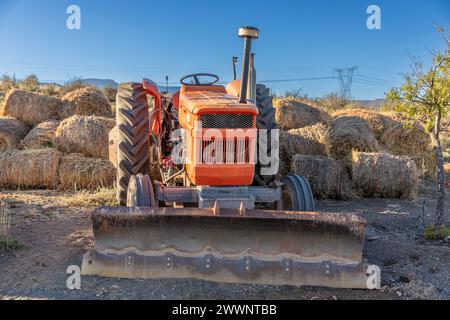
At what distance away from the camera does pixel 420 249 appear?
209 inches

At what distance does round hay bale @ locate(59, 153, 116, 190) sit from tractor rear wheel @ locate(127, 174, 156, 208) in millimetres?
3816

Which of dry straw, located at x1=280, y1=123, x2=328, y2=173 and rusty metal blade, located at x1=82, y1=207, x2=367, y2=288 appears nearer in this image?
rusty metal blade, located at x1=82, y1=207, x2=367, y2=288

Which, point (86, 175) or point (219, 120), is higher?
point (219, 120)

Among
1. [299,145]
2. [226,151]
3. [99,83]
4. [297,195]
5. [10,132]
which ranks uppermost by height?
[99,83]

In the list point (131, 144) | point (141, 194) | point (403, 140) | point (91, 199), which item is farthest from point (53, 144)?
point (403, 140)

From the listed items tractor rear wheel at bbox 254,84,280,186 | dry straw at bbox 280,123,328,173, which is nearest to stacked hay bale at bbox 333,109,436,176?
dry straw at bbox 280,123,328,173

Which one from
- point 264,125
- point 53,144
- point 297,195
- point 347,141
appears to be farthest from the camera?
point 347,141

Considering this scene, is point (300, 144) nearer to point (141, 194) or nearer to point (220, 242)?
point (141, 194)

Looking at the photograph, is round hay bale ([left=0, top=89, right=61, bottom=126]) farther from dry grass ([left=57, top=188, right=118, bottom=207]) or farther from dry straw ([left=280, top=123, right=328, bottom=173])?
dry straw ([left=280, top=123, right=328, bottom=173])

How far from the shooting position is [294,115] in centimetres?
1124

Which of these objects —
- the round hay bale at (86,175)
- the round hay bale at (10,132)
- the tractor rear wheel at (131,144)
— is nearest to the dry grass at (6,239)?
the tractor rear wheel at (131,144)

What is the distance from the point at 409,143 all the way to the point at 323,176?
4216 mm

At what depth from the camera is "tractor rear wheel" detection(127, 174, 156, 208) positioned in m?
4.75
